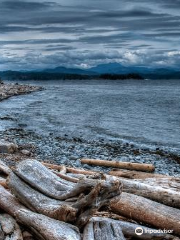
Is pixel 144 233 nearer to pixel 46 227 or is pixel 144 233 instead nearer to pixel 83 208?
pixel 83 208

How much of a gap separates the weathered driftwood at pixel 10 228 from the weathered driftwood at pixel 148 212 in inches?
73.5

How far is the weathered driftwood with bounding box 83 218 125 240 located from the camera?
Answer: 6008mm

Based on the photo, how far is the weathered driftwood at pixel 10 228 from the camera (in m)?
6.03

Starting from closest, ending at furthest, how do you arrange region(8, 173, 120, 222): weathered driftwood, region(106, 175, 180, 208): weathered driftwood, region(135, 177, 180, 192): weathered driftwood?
region(8, 173, 120, 222): weathered driftwood < region(106, 175, 180, 208): weathered driftwood < region(135, 177, 180, 192): weathered driftwood

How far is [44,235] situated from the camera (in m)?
5.83

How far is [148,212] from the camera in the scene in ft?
23.3

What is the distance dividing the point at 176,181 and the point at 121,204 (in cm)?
206

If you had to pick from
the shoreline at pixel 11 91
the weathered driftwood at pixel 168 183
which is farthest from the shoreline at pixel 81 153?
the shoreline at pixel 11 91

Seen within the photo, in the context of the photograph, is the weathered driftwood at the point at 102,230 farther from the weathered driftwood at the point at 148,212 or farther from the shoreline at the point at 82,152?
the shoreline at the point at 82,152

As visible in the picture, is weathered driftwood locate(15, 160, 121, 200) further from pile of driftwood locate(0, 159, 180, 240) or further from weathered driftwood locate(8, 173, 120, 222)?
weathered driftwood locate(8, 173, 120, 222)

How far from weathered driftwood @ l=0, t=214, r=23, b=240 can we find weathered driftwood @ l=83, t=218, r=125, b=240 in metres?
1.13

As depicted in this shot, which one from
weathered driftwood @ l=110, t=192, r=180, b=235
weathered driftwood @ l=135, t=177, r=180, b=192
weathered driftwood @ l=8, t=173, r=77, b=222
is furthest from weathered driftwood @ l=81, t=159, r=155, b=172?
weathered driftwood @ l=8, t=173, r=77, b=222

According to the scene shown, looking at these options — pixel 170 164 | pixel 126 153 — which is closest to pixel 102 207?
pixel 170 164

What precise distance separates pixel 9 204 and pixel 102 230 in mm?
1878
